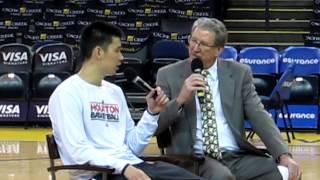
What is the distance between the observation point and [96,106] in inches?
170

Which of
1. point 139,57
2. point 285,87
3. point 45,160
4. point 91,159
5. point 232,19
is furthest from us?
point 232,19

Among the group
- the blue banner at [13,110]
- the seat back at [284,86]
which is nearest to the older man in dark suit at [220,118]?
the seat back at [284,86]

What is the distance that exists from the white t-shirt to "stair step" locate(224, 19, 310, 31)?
11377 mm

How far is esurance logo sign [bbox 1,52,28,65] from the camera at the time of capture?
12094mm

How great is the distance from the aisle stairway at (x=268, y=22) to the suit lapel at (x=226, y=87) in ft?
31.8

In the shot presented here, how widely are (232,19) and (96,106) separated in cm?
1203

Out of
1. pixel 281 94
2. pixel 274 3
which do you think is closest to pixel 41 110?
pixel 281 94

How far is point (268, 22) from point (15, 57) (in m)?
5.67

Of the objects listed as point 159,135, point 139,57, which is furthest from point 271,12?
point 159,135

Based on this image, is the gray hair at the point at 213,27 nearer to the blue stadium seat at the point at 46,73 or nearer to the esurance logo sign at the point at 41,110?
the blue stadium seat at the point at 46,73

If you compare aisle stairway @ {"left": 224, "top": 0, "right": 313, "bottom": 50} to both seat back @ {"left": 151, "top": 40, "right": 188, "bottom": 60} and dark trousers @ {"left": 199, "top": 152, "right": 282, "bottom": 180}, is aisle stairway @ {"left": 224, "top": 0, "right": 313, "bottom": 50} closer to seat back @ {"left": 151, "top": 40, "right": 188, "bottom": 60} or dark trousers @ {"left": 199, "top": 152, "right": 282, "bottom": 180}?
seat back @ {"left": 151, "top": 40, "right": 188, "bottom": 60}

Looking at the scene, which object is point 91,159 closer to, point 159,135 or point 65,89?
point 65,89

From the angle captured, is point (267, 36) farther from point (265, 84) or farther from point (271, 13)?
point (265, 84)

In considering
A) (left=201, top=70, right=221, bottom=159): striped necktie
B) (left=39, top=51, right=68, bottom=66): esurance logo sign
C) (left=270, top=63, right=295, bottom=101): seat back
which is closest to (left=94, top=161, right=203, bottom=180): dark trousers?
(left=201, top=70, right=221, bottom=159): striped necktie
